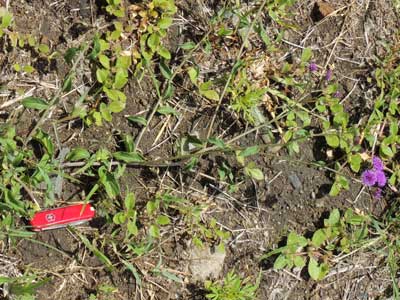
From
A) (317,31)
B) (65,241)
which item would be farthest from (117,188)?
(317,31)

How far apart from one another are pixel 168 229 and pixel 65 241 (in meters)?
0.48

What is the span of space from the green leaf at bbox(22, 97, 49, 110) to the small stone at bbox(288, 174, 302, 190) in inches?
48.3

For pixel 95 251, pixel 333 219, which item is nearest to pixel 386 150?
pixel 333 219

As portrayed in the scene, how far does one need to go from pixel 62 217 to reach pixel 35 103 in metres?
0.51

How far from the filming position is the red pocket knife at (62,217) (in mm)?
3168

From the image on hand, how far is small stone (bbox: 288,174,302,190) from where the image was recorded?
11.6 feet

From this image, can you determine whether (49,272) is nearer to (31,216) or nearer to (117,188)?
(31,216)

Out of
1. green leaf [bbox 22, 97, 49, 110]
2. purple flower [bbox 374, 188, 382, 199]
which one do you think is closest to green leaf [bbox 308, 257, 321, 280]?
purple flower [bbox 374, 188, 382, 199]

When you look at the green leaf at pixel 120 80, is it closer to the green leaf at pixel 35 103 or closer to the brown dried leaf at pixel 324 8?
the green leaf at pixel 35 103

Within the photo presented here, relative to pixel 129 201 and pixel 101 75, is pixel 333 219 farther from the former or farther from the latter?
pixel 101 75

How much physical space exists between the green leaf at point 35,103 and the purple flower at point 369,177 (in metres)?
1.55

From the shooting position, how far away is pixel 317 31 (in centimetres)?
365

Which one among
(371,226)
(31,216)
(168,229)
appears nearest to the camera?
(31,216)

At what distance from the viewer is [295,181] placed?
354cm
